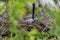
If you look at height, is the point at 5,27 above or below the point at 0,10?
below

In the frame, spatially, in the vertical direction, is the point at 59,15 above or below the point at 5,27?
above

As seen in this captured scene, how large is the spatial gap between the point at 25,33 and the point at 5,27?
1.22 meters

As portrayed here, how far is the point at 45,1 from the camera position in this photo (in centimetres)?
260

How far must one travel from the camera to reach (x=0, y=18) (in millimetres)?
2398

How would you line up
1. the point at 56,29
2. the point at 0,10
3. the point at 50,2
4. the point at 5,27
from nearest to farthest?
the point at 56,29, the point at 0,10, the point at 5,27, the point at 50,2

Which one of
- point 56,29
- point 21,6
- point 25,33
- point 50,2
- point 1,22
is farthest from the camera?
point 50,2

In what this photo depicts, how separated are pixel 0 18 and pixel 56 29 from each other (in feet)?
4.88

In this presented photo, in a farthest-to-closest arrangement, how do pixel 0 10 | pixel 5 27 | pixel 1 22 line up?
pixel 1 22
pixel 5 27
pixel 0 10

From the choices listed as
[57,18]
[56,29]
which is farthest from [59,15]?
[56,29]

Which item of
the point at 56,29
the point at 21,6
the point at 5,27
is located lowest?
the point at 5,27

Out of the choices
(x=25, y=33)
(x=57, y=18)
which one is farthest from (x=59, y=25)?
(x=25, y=33)

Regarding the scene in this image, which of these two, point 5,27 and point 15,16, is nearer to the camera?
point 15,16

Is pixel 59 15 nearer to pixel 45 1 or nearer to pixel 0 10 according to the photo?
pixel 0 10

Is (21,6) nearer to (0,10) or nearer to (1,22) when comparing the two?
(0,10)
